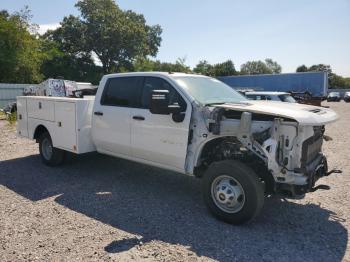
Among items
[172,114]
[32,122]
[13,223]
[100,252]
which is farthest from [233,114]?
[32,122]

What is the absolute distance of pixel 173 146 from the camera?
5176 millimetres

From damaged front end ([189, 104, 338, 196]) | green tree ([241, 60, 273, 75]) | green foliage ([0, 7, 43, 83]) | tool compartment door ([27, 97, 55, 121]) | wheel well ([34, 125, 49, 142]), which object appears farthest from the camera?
green tree ([241, 60, 273, 75])

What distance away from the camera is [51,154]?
7.48 m

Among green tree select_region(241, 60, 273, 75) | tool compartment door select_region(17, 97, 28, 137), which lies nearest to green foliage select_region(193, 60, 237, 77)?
green tree select_region(241, 60, 273, 75)

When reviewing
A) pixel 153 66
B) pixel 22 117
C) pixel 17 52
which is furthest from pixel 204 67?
pixel 22 117

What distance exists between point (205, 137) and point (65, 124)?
3.26m

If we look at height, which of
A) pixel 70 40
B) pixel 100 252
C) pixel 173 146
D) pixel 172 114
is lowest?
pixel 100 252

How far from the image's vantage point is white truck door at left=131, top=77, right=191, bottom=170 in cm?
507

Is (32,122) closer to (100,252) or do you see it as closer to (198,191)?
(198,191)

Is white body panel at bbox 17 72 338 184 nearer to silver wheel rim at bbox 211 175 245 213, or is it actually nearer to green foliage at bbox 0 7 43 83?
silver wheel rim at bbox 211 175 245 213

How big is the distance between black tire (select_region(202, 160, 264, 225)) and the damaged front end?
0.84ft

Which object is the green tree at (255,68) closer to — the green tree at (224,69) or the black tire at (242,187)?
the green tree at (224,69)

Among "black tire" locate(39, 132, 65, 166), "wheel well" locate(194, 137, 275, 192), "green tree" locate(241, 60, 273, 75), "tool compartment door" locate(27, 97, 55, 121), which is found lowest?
"black tire" locate(39, 132, 65, 166)

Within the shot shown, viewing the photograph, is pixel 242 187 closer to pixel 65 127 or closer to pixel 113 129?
pixel 113 129
